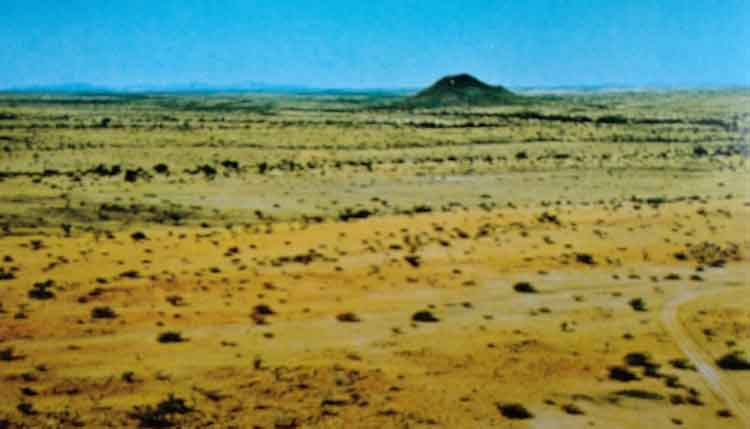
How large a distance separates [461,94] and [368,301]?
112213 mm

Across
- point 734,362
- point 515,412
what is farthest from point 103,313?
point 734,362

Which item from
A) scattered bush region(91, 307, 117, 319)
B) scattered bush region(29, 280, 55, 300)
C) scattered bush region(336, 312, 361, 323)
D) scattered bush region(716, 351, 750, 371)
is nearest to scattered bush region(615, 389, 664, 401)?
scattered bush region(716, 351, 750, 371)

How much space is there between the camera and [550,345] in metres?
13.5

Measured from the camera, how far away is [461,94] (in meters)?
126

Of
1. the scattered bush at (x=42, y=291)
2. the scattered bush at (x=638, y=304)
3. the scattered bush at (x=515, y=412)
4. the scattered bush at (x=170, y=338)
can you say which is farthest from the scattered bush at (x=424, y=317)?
the scattered bush at (x=42, y=291)

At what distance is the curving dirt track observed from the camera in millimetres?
10836

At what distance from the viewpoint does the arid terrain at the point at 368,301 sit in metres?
10.8

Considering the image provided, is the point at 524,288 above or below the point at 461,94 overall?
below

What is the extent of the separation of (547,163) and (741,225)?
19857 millimetres

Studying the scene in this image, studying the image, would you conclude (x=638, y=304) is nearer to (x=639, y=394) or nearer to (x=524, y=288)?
Result: (x=524, y=288)

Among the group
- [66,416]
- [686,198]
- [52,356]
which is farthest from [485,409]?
[686,198]

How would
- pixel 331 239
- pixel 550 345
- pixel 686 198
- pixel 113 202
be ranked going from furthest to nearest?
pixel 686 198
pixel 113 202
pixel 331 239
pixel 550 345

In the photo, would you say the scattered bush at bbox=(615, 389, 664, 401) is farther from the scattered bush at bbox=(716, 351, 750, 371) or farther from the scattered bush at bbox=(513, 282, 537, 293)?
the scattered bush at bbox=(513, 282, 537, 293)

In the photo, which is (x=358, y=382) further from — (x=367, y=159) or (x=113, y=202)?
(x=367, y=159)
